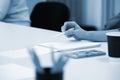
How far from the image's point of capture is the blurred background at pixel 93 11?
384cm

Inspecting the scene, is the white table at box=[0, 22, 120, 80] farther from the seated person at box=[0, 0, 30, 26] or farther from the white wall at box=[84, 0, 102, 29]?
the white wall at box=[84, 0, 102, 29]

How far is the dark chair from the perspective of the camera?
112 inches

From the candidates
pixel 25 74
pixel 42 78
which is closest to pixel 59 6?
pixel 25 74

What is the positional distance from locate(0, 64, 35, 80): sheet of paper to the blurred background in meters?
2.76

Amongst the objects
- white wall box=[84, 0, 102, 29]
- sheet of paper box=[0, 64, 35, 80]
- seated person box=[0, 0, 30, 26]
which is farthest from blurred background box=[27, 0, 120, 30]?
sheet of paper box=[0, 64, 35, 80]

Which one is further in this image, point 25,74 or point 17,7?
point 17,7

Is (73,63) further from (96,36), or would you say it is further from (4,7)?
(4,7)

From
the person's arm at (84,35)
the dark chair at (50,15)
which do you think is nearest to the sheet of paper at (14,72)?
the person's arm at (84,35)

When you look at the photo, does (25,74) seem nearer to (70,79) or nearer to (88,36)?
(70,79)

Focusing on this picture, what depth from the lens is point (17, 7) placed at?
275 cm

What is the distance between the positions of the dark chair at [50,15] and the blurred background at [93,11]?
1057 mm

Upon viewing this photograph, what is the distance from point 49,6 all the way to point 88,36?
1378mm

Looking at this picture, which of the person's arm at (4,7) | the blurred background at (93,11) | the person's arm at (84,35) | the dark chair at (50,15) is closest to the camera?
the person's arm at (84,35)

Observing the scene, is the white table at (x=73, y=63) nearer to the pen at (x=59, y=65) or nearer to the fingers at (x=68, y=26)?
the fingers at (x=68, y=26)
